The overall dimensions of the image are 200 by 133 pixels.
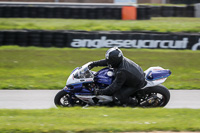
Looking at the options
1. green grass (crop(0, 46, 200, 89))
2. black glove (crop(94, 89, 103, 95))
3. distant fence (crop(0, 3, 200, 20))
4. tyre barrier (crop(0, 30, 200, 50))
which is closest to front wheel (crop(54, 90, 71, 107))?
black glove (crop(94, 89, 103, 95))

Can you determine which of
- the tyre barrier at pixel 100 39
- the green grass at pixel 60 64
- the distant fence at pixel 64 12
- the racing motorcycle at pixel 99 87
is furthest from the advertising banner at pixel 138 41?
the racing motorcycle at pixel 99 87

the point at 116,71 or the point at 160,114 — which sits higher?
the point at 116,71

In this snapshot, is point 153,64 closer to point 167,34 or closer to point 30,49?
point 167,34

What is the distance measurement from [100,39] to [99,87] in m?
7.92

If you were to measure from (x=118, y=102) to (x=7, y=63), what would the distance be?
256 inches

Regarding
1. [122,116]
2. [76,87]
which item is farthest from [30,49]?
[122,116]

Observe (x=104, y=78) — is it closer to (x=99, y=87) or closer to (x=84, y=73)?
(x=99, y=87)

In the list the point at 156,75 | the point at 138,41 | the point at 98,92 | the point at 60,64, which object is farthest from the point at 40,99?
the point at 138,41

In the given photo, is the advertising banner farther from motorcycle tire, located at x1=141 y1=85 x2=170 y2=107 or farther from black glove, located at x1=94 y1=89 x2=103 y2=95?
black glove, located at x1=94 y1=89 x2=103 y2=95

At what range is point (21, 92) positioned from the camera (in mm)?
9180

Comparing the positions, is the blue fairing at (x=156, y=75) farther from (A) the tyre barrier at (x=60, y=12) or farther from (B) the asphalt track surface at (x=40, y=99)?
(A) the tyre barrier at (x=60, y=12)

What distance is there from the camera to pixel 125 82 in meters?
7.32

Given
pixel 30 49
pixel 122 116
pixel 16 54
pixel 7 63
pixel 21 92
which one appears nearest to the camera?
pixel 122 116

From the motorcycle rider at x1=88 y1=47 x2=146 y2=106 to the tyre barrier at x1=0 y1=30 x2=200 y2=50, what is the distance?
7749 mm
